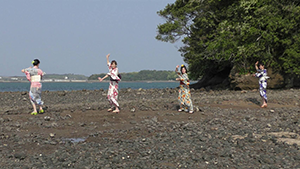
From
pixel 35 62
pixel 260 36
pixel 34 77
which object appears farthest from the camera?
pixel 260 36

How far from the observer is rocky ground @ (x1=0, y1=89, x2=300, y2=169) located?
694 centimetres

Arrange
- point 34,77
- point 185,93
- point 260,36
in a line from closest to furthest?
point 34,77 → point 185,93 → point 260,36

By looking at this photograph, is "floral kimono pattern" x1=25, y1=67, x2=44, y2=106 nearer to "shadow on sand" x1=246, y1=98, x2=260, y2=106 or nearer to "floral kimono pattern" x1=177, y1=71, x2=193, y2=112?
"floral kimono pattern" x1=177, y1=71, x2=193, y2=112

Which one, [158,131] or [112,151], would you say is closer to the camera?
[112,151]

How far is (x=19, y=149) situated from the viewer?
807 cm

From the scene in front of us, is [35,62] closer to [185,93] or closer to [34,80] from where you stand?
[34,80]

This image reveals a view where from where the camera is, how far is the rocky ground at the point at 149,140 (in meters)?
6.94

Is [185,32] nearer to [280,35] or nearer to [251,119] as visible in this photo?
[280,35]

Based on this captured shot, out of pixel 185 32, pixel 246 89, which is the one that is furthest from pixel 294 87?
pixel 185 32

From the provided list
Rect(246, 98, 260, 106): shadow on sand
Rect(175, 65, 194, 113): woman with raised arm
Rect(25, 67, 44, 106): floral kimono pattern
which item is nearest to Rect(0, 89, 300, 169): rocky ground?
Rect(175, 65, 194, 113): woman with raised arm

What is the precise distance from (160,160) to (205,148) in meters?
1.41

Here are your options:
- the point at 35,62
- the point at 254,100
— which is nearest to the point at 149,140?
the point at 35,62

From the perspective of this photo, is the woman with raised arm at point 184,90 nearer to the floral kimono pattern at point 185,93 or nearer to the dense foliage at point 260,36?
the floral kimono pattern at point 185,93

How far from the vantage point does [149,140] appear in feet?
28.2
